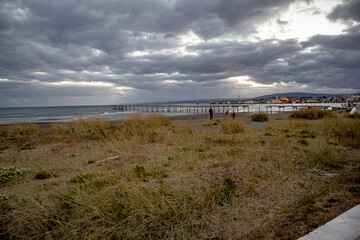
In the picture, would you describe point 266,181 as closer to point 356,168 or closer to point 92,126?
point 356,168

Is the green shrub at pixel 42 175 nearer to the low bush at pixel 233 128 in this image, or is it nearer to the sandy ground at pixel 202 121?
the low bush at pixel 233 128

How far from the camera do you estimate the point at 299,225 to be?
9.02ft

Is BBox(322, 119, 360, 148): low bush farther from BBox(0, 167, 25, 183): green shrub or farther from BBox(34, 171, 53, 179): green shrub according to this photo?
BBox(0, 167, 25, 183): green shrub

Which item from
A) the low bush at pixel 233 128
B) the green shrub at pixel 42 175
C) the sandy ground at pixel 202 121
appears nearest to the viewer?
the green shrub at pixel 42 175

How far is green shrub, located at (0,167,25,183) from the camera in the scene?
488 centimetres

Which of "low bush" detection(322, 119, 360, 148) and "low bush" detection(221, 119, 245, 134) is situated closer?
"low bush" detection(322, 119, 360, 148)

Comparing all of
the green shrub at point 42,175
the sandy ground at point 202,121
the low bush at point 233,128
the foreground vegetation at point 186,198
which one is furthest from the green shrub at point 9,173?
the sandy ground at point 202,121

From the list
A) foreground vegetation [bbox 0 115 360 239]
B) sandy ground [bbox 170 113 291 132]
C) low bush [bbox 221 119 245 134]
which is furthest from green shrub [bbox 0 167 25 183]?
sandy ground [bbox 170 113 291 132]

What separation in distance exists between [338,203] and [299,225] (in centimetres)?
104

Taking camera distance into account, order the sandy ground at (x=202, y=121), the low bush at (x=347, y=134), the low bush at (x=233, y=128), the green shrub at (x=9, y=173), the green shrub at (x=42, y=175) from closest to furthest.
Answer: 1. the green shrub at (x=9, y=173)
2. the green shrub at (x=42, y=175)
3. the low bush at (x=347, y=134)
4. the low bush at (x=233, y=128)
5. the sandy ground at (x=202, y=121)

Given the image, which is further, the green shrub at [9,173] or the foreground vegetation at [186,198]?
the green shrub at [9,173]

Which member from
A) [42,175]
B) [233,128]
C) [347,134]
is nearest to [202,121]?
[233,128]

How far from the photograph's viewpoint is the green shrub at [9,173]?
16.0 ft

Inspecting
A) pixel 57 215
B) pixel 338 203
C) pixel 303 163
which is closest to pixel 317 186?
pixel 338 203
